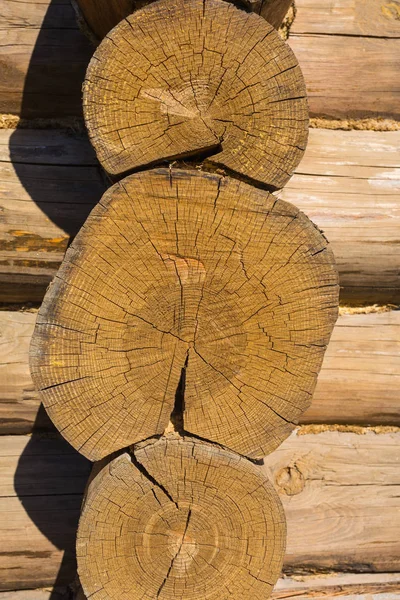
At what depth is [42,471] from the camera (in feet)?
8.50

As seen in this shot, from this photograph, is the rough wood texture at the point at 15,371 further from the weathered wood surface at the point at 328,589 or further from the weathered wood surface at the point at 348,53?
the weathered wood surface at the point at 348,53

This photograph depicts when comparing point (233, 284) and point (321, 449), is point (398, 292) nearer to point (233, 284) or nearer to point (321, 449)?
point (321, 449)

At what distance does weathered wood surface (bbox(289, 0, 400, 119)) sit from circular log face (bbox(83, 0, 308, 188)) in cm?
81

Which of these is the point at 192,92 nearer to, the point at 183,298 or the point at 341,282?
the point at 183,298

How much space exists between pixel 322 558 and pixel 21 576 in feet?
4.15

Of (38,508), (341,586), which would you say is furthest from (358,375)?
(38,508)

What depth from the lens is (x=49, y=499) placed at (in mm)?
2590

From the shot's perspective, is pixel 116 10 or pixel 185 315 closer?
pixel 185 315

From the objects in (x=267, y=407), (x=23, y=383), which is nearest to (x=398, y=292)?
(x=267, y=407)

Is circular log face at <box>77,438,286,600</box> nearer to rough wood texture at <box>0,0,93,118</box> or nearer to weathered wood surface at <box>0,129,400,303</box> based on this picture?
weathered wood surface at <box>0,129,400,303</box>

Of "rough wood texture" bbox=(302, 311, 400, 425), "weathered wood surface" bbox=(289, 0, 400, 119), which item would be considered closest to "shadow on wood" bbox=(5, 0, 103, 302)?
"weathered wood surface" bbox=(289, 0, 400, 119)

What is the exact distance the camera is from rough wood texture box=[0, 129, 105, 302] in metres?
2.43

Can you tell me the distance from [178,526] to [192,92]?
1279 mm

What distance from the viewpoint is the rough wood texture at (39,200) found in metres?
2.43
